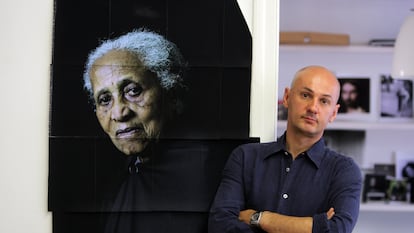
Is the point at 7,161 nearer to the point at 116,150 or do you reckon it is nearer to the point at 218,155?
the point at 116,150

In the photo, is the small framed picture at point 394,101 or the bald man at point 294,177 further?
the small framed picture at point 394,101

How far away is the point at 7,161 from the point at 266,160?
0.99 meters

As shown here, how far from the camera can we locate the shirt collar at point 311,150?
1.90m

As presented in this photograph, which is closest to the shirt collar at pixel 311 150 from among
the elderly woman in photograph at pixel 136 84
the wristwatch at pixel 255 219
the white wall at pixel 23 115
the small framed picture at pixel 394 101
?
the wristwatch at pixel 255 219

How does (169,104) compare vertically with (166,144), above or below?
above

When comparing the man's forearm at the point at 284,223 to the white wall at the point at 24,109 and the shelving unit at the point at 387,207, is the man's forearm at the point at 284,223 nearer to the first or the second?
the white wall at the point at 24,109

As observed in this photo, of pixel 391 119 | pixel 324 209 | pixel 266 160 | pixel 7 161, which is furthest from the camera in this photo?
pixel 391 119

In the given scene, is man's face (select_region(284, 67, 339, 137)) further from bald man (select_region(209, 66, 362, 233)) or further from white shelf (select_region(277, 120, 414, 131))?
white shelf (select_region(277, 120, 414, 131))

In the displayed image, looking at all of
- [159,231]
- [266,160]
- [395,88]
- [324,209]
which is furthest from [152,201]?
[395,88]

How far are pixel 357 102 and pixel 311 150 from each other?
6.17 feet

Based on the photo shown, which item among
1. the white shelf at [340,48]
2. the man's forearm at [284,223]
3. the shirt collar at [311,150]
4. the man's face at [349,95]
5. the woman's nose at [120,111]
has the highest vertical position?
the white shelf at [340,48]

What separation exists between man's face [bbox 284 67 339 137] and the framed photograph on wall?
5.94 ft

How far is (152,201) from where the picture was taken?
6.81 feet

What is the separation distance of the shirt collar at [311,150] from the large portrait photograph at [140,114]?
0.15 m
